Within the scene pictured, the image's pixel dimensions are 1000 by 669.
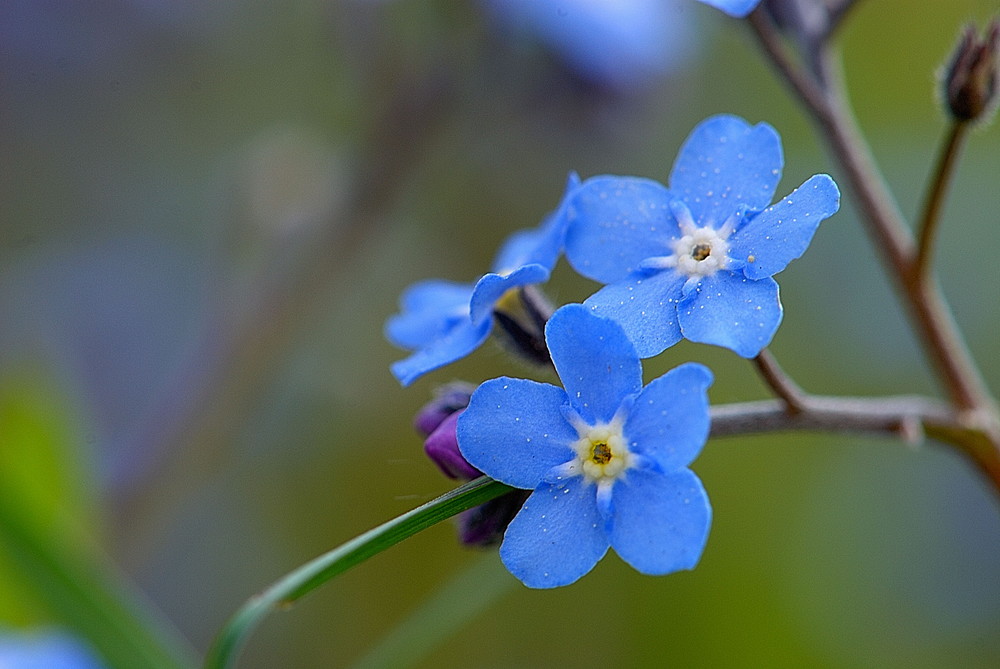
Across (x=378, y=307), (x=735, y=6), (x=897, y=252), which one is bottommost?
(x=378, y=307)

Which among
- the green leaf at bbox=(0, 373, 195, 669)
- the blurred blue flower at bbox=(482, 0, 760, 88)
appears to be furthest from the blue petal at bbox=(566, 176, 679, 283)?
the blurred blue flower at bbox=(482, 0, 760, 88)

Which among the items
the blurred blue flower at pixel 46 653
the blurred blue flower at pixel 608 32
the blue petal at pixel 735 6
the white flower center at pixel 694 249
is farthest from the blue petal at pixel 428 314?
the blurred blue flower at pixel 608 32

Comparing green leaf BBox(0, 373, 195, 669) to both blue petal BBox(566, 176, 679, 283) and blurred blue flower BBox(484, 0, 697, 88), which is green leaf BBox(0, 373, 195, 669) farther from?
blurred blue flower BBox(484, 0, 697, 88)

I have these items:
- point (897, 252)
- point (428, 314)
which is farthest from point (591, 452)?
point (897, 252)

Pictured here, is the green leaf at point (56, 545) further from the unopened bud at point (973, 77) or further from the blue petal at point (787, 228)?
the unopened bud at point (973, 77)

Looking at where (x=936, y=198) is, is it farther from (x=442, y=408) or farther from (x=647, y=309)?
(x=442, y=408)

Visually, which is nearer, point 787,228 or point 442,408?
point 787,228

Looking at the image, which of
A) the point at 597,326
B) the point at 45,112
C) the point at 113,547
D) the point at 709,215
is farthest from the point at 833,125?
the point at 45,112
